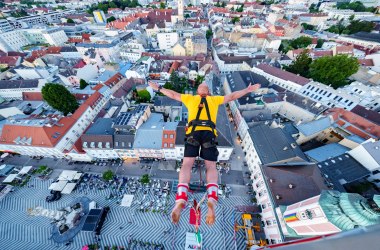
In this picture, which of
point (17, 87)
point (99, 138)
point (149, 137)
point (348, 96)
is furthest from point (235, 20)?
point (17, 87)

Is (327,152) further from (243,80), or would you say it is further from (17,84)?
(17,84)

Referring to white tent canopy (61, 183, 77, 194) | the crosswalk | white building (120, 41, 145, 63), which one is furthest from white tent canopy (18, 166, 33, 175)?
white building (120, 41, 145, 63)

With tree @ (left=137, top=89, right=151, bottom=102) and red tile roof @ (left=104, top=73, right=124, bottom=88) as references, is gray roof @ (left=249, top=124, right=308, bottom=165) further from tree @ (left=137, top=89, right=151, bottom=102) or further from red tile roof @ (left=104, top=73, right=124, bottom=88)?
red tile roof @ (left=104, top=73, right=124, bottom=88)

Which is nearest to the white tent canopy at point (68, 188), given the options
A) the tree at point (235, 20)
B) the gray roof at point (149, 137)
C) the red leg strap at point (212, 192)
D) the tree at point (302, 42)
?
the gray roof at point (149, 137)

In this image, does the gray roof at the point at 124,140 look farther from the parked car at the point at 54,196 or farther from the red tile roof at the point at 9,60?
the red tile roof at the point at 9,60

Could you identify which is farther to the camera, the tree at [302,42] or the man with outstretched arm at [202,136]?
the tree at [302,42]

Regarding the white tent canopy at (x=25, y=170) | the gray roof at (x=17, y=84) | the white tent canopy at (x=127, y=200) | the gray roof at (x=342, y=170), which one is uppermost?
the gray roof at (x=17, y=84)

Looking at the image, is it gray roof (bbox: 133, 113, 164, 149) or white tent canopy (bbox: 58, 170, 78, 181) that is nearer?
white tent canopy (bbox: 58, 170, 78, 181)

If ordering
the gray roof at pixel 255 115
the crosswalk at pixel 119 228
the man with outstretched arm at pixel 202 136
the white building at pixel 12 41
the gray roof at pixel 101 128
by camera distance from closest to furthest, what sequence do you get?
the man with outstretched arm at pixel 202 136 → the crosswalk at pixel 119 228 → the gray roof at pixel 101 128 → the gray roof at pixel 255 115 → the white building at pixel 12 41
